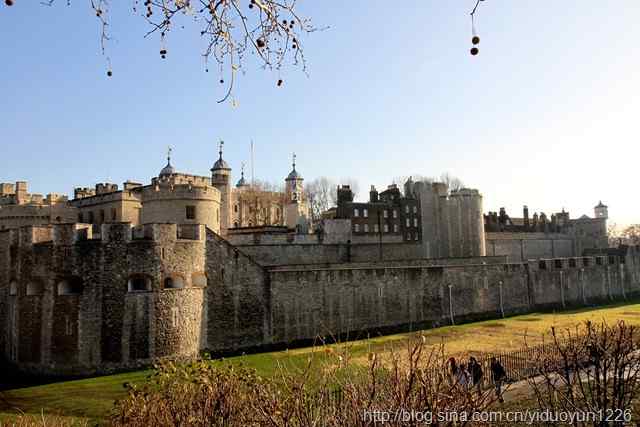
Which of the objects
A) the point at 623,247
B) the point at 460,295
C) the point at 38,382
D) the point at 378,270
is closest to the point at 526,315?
the point at 460,295

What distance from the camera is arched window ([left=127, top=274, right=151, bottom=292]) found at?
69.8 ft

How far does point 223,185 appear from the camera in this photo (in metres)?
43.6

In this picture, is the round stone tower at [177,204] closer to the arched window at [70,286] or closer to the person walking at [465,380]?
the arched window at [70,286]

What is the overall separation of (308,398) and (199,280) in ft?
52.9

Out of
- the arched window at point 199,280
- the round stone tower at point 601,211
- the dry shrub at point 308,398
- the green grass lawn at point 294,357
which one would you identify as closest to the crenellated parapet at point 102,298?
the arched window at point 199,280

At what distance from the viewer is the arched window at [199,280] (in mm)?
22531

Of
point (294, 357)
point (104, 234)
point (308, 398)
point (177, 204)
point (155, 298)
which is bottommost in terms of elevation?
point (294, 357)

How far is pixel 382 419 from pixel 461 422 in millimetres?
836

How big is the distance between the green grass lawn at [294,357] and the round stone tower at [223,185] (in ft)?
65.3

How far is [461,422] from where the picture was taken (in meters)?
5.45

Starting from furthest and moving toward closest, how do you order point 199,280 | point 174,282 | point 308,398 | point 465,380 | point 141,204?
point 141,204 → point 199,280 → point 174,282 → point 308,398 → point 465,380

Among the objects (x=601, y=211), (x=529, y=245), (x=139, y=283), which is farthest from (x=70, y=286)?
(x=601, y=211)

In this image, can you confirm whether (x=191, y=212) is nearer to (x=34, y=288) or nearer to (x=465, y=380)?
(x=34, y=288)

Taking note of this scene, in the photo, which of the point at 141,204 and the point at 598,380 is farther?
the point at 141,204
